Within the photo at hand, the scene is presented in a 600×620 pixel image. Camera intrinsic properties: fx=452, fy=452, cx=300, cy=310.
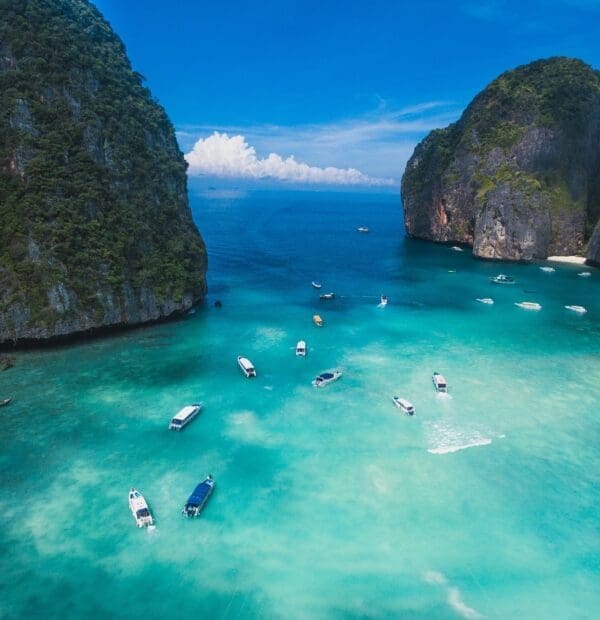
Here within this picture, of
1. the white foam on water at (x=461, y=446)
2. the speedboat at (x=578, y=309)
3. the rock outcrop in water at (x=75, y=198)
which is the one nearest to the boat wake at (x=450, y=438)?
the white foam on water at (x=461, y=446)

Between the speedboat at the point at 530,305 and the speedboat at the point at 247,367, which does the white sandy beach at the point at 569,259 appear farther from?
the speedboat at the point at 247,367

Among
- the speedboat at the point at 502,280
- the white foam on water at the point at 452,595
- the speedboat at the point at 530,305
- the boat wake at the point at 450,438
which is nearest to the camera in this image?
the white foam on water at the point at 452,595

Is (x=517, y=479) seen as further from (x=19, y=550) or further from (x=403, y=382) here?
(x=19, y=550)

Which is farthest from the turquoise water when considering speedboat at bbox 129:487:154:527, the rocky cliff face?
the rocky cliff face

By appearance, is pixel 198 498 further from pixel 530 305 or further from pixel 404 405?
pixel 530 305

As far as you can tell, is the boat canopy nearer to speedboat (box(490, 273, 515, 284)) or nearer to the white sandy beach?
speedboat (box(490, 273, 515, 284))

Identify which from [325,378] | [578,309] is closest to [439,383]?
[325,378]

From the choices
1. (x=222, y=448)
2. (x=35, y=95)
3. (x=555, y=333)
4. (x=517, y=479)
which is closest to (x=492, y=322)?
(x=555, y=333)

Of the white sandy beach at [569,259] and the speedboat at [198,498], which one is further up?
the white sandy beach at [569,259]
